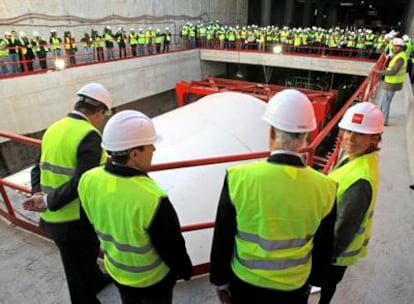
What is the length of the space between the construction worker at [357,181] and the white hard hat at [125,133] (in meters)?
1.16

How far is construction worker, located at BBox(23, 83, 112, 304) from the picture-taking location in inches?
70.9

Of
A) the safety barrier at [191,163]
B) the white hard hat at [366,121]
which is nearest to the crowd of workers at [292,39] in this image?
the safety barrier at [191,163]

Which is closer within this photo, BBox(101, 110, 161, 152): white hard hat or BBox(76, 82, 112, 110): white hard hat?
BBox(101, 110, 161, 152): white hard hat

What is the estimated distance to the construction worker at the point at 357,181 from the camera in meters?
1.65

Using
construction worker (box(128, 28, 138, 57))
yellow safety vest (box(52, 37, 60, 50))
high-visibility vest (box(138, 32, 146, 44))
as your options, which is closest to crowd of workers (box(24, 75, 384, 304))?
yellow safety vest (box(52, 37, 60, 50))

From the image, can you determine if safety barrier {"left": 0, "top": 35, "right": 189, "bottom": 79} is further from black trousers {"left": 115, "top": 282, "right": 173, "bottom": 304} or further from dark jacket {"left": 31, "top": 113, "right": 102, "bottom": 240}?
black trousers {"left": 115, "top": 282, "right": 173, "bottom": 304}

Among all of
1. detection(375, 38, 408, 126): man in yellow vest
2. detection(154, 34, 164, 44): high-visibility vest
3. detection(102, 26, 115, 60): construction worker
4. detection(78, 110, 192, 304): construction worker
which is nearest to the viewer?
detection(78, 110, 192, 304): construction worker

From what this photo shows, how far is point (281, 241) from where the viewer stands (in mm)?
1323

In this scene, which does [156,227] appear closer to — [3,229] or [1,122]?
[3,229]

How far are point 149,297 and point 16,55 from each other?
1255 cm

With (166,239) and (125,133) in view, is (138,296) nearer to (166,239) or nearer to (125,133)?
(166,239)

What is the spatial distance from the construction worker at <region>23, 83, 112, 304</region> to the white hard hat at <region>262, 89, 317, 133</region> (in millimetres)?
1131

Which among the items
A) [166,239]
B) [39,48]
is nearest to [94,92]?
[166,239]

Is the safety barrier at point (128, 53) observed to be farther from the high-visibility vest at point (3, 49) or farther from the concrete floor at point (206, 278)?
the concrete floor at point (206, 278)
